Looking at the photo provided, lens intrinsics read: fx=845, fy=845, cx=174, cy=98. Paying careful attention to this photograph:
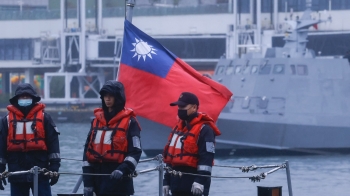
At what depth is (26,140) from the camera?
788 centimetres

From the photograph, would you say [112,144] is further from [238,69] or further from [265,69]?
[238,69]

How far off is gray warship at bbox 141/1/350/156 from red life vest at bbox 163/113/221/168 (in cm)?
1668

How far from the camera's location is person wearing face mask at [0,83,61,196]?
7.88 metres

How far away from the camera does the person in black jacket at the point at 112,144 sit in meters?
7.10

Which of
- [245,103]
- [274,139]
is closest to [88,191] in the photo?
[245,103]

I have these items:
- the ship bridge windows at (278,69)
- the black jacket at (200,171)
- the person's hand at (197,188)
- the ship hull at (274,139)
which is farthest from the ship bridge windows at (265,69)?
the person's hand at (197,188)

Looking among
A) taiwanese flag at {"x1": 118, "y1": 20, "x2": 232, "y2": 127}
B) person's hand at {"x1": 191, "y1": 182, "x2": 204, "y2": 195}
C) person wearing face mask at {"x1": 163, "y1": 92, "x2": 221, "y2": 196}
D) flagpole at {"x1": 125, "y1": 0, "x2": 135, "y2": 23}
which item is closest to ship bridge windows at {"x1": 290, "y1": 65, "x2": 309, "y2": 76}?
taiwanese flag at {"x1": 118, "y1": 20, "x2": 232, "y2": 127}

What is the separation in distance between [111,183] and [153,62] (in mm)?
5674

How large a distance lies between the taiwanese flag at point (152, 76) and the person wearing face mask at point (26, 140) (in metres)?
4.08

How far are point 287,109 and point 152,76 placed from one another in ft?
42.3

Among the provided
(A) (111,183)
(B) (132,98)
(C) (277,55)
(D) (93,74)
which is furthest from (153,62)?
(D) (93,74)

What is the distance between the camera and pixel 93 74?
54.8m

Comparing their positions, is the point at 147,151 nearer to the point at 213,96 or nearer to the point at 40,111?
the point at 213,96

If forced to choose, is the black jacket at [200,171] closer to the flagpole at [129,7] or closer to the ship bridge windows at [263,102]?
the flagpole at [129,7]
